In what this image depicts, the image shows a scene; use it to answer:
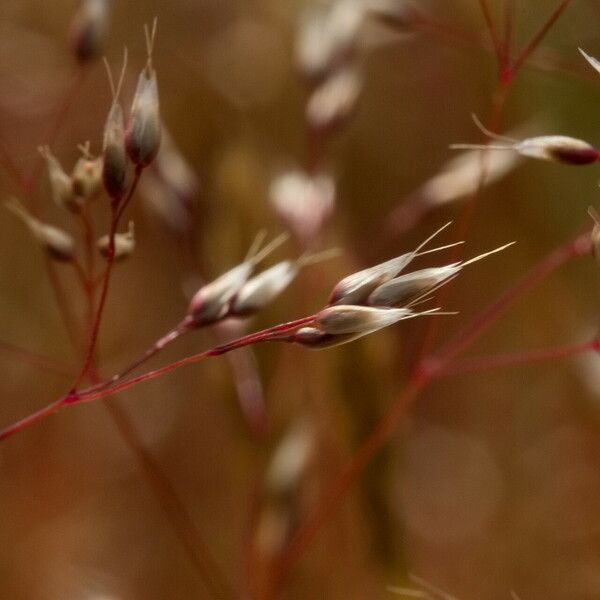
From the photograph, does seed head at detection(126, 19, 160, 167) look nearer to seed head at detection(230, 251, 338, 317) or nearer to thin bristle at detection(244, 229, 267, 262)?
seed head at detection(230, 251, 338, 317)

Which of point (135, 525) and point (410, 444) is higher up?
point (135, 525)

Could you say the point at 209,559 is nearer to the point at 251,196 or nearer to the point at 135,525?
the point at 135,525

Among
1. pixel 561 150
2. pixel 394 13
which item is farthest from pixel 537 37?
pixel 394 13

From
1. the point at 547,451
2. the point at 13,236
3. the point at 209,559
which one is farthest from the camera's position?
the point at 13,236

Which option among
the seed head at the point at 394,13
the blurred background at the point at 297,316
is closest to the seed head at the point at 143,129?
the blurred background at the point at 297,316

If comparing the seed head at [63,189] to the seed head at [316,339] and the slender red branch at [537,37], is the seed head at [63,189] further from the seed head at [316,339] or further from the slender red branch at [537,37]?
the slender red branch at [537,37]

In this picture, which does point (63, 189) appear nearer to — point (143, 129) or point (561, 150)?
point (143, 129)

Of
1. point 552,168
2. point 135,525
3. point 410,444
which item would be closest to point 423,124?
point 552,168
